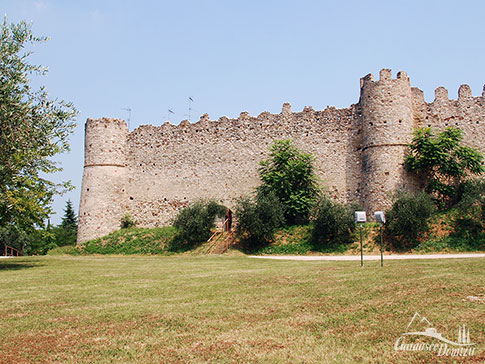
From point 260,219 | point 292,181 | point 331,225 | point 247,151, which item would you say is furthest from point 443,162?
point 247,151

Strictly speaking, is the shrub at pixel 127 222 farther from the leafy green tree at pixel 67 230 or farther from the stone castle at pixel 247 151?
the leafy green tree at pixel 67 230

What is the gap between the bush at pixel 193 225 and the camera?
79.3 ft

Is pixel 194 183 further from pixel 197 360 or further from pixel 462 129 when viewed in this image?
pixel 197 360

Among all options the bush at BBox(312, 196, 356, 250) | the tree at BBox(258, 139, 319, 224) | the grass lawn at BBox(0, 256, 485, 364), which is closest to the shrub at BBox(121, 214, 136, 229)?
the tree at BBox(258, 139, 319, 224)

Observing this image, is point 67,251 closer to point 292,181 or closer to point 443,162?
point 292,181

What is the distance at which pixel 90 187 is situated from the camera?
96.6 feet

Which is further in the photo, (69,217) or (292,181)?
(69,217)

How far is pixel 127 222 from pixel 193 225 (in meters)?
7.67

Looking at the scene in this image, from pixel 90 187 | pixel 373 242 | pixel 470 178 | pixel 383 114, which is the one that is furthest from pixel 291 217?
pixel 90 187

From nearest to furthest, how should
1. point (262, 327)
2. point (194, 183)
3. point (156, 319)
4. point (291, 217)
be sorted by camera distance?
1. point (262, 327)
2. point (156, 319)
3. point (291, 217)
4. point (194, 183)

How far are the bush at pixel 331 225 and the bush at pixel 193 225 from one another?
6.30m

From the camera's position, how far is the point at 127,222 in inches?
1172

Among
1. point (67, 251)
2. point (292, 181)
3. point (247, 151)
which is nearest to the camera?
point (292, 181)

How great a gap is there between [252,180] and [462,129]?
12287mm
